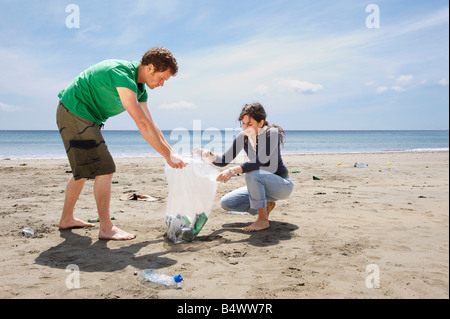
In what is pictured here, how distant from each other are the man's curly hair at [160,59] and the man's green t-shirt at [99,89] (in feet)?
0.67

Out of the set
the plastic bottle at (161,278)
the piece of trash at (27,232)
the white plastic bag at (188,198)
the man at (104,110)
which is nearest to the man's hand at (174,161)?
the man at (104,110)

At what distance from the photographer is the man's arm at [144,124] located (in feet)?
8.87

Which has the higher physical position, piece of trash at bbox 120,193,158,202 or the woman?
the woman

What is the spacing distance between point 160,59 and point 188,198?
1234mm

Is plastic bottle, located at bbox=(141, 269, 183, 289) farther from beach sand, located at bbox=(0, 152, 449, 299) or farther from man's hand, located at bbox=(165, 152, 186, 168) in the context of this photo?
man's hand, located at bbox=(165, 152, 186, 168)

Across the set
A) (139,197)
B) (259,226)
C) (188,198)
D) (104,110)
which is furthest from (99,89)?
(139,197)

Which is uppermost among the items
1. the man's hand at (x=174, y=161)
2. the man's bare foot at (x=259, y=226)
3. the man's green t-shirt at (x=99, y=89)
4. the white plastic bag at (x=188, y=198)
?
the man's green t-shirt at (x=99, y=89)

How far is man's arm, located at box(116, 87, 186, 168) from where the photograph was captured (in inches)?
106

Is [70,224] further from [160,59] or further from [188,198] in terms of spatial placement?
[160,59]

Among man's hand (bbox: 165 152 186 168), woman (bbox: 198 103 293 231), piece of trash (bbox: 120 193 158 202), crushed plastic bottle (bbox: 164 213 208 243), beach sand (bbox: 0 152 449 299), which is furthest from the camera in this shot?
piece of trash (bbox: 120 193 158 202)

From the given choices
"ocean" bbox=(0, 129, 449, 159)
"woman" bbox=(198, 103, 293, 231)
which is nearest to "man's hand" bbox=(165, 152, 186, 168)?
"woman" bbox=(198, 103, 293, 231)

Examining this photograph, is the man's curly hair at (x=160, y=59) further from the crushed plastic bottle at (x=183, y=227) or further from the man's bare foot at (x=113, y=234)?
the man's bare foot at (x=113, y=234)

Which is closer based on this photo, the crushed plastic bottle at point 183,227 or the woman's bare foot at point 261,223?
the crushed plastic bottle at point 183,227

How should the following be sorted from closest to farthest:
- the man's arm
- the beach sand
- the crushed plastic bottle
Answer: the beach sand
the man's arm
the crushed plastic bottle
